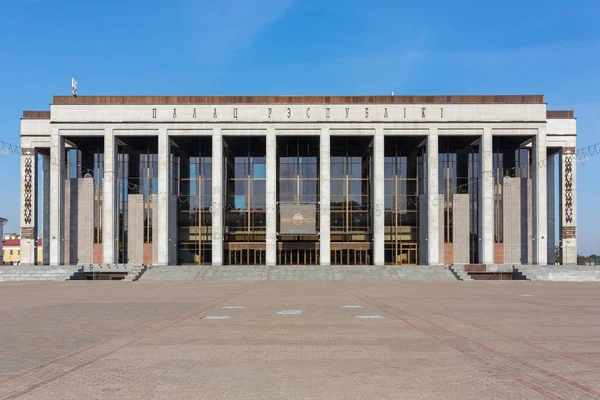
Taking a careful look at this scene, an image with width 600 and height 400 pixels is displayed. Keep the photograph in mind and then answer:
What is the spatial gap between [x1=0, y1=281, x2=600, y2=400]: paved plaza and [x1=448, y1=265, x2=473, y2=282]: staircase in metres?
29.6

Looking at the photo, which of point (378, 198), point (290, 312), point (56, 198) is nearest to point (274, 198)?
point (378, 198)

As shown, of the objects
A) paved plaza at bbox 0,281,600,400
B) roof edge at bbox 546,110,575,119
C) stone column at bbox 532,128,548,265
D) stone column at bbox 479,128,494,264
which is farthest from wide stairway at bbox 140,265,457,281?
paved plaza at bbox 0,281,600,400

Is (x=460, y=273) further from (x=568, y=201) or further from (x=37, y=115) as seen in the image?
(x=37, y=115)

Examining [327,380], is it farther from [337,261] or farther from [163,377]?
[337,261]

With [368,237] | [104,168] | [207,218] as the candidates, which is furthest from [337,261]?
[104,168]

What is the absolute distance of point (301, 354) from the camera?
11844 mm

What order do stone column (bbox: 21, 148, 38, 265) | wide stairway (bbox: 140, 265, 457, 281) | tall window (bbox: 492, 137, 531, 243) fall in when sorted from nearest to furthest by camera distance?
wide stairway (bbox: 140, 265, 457, 281)
tall window (bbox: 492, 137, 531, 243)
stone column (bbox: 21, 148, 38, 265)

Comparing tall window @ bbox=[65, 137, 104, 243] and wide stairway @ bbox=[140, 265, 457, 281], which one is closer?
wide stairway @ bbox=[140, 265, 457, 281]

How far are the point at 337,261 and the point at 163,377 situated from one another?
2207 inches

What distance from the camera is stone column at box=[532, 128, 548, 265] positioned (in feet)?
193

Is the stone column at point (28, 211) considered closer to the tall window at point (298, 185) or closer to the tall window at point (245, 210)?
the tall window at point (245, 210)

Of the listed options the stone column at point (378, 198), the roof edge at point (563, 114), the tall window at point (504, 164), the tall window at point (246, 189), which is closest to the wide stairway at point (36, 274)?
the tall window at point (246, 189)

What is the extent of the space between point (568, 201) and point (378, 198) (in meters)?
22.4

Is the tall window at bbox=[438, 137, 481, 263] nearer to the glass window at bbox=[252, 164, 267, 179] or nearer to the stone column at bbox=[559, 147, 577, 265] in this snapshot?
the stone column at bbox=[559, 147, 577, 265]
